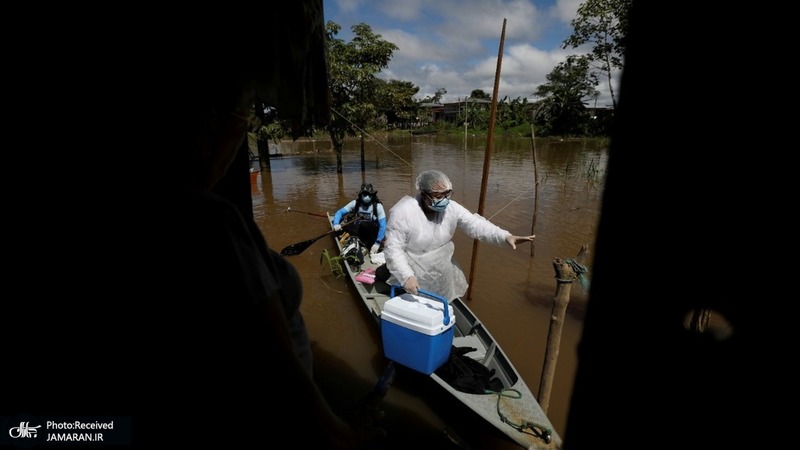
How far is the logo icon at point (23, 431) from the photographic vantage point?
91cm

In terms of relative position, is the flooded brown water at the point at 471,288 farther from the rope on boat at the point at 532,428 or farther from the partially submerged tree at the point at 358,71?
the partially submerged tree at the point at 358,71

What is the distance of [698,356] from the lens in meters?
0.68

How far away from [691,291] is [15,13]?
1.53m

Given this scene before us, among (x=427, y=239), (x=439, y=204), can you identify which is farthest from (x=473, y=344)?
(x=439, y=204)

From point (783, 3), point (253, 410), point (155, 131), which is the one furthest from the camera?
point (253, 410)

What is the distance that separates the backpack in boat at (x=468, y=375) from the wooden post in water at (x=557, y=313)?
480 mm

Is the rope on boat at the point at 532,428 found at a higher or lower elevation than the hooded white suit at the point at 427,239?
lower

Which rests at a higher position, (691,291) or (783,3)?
(783,3)

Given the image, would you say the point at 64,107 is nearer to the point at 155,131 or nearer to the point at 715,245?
the point at 155,131

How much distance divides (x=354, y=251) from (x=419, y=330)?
3886 millimetres

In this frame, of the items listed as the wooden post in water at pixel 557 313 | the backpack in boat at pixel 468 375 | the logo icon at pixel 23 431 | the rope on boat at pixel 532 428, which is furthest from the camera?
the backpack in boat at pixel 468 375

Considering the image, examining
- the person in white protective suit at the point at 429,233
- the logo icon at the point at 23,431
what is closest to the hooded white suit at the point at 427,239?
the person in white protective suit at the point at 429,233

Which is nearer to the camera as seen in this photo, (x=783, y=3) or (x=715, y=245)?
(x=783, y=3)

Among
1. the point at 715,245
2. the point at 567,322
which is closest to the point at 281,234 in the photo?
the point at 567,322
